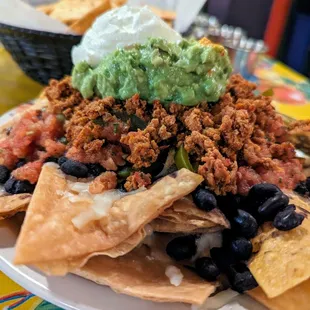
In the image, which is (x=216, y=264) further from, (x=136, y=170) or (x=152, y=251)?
(x=136, y=170)

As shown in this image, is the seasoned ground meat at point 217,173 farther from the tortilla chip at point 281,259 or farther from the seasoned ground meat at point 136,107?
the seasoned ground meat at point 136,107

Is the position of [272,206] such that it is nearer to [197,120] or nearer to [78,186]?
[197,120]

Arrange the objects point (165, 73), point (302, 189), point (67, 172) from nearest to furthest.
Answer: point (67, 172) → point (165, 73) → point (302, 189)

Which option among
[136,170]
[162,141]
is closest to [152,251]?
[136,170]

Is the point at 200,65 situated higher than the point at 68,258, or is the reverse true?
the point at 200,65

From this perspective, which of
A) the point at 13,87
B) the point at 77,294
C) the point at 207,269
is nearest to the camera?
the point at 77,294

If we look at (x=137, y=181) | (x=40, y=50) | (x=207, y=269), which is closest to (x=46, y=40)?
(x=40, y=50)
